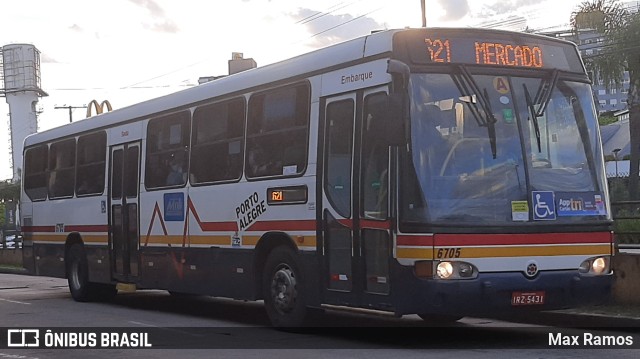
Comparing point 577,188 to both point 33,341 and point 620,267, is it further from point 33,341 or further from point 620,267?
point 33,341

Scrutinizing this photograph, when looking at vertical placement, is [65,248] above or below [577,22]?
below

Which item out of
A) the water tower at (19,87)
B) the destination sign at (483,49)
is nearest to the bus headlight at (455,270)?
the destination sign at (483,49)

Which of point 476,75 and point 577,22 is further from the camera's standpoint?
point 577,22

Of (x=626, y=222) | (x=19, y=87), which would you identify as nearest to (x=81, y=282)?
(x=626, y=222)

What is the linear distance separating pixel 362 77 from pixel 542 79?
6.76 ft

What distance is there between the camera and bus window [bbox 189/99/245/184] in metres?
14.4

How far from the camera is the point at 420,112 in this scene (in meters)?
11.0

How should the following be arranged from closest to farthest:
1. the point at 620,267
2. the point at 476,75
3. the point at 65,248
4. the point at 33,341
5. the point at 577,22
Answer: the point at 476,75 < the point at 33,341 < the point at 620,267 < the point at 65,248 < the point at 577,22

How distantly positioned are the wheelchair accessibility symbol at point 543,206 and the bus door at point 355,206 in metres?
1.60

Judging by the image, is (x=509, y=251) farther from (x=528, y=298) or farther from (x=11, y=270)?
(x=11, y=270)

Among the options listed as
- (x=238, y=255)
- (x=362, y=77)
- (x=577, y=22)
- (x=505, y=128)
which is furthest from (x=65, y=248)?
(x=577, y=22)

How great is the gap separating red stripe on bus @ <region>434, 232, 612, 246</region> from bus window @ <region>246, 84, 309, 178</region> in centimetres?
273

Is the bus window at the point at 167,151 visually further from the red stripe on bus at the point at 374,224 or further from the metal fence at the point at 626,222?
the metal fence at the point at 626,222

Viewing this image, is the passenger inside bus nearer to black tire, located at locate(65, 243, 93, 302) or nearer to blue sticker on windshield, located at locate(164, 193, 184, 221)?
blue sticker on windshield, located at locate(164, 193, 184, 221)
